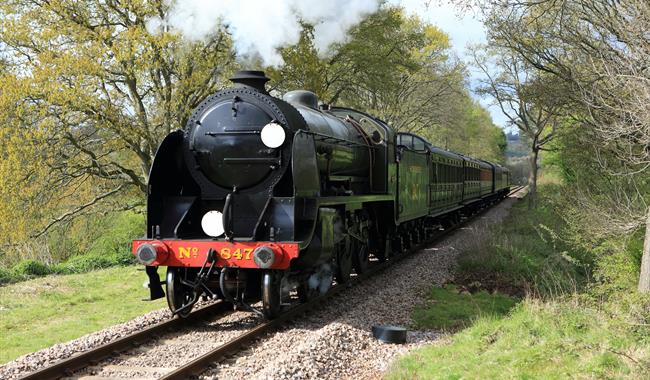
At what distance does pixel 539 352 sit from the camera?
525 cm

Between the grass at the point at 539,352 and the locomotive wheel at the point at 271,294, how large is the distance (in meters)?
1.83

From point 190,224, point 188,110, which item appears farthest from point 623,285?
point 188,110

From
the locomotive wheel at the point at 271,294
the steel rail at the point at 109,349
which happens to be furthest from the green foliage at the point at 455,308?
the steel rail at the point at 109,349

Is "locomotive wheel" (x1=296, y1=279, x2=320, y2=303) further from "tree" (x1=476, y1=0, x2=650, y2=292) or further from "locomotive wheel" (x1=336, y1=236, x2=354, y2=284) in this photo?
"tree" (x1=476, y1=0, x2=650, y2=292)

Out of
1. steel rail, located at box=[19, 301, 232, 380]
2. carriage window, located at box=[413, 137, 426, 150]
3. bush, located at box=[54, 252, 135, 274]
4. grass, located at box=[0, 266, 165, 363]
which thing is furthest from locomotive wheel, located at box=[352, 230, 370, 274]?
bush, located at box=[54, 252, 135, 274]

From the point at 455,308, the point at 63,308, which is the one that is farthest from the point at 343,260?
the point at 63,308

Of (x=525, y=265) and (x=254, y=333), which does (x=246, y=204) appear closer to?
(x=254, y=333)

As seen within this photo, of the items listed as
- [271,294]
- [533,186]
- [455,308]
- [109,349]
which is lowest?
[455,308]

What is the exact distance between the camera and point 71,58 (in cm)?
1286

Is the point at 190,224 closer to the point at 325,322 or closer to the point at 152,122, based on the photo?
the point at 325,322

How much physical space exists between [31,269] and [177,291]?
805 cm

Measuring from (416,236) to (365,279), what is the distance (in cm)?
516

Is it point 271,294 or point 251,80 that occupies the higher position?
point 251,80

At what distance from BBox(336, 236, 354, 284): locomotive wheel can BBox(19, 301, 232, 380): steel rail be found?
209 cm
